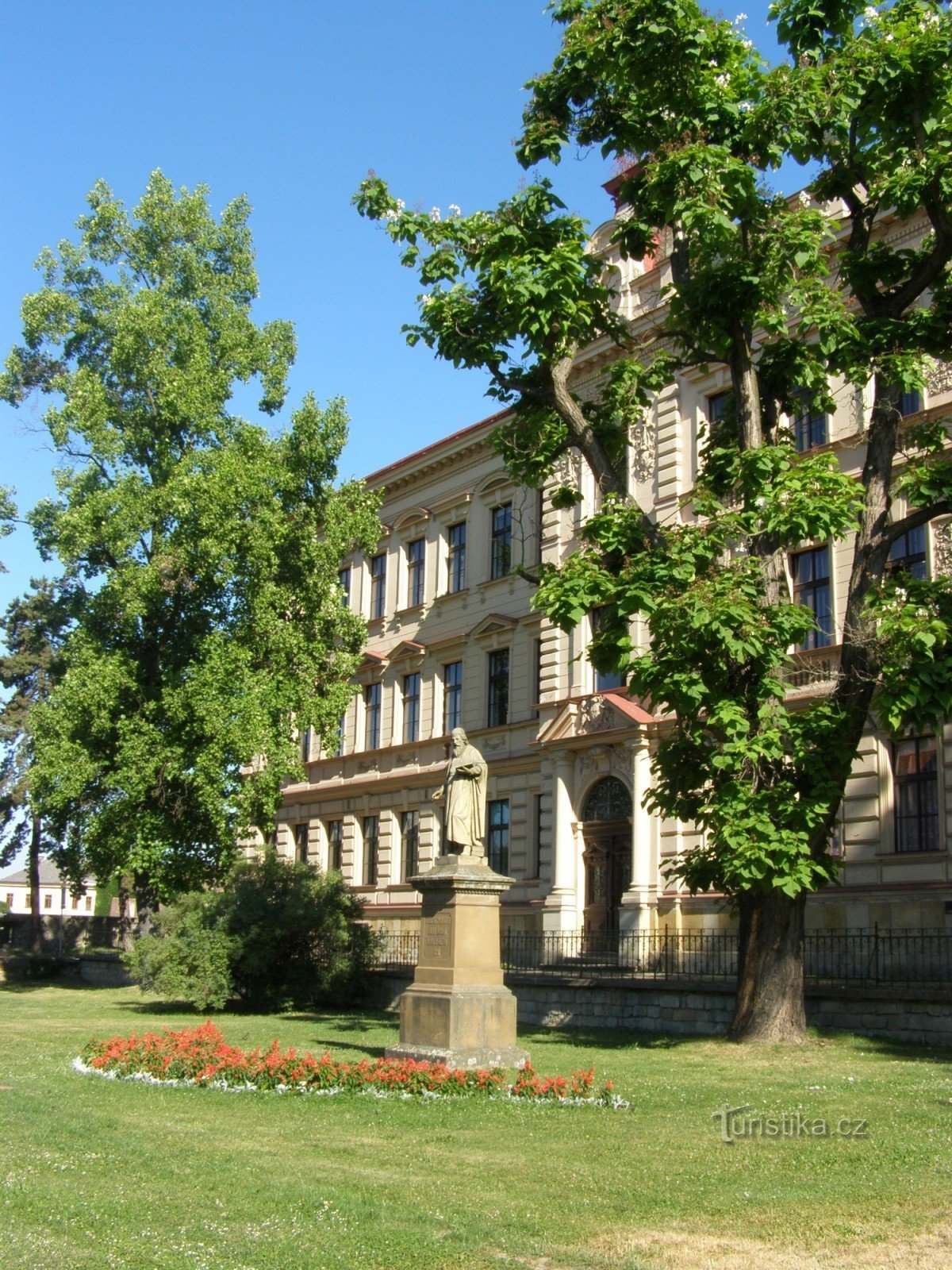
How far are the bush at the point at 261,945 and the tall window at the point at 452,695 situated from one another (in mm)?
9273

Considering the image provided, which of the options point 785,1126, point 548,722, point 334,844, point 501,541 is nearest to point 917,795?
point 548,722

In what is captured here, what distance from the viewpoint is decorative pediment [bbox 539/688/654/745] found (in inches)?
1076

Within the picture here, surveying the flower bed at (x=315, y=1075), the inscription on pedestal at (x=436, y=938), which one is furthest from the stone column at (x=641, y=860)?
the flower bed at (x=315, y=1075)

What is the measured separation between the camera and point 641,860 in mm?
26500

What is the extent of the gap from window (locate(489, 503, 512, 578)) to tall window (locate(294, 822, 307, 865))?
12599 mm

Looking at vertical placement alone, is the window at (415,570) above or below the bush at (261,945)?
above

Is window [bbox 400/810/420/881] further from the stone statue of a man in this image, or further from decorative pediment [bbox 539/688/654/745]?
the stone statue of a man

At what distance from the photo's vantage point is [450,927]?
1391 centimetres

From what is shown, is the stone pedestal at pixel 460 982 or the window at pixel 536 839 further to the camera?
the window at pixel 536 839

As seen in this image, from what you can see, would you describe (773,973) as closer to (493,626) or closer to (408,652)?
(493,626)

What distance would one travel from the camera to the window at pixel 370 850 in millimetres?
38094

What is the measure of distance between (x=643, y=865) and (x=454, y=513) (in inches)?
531

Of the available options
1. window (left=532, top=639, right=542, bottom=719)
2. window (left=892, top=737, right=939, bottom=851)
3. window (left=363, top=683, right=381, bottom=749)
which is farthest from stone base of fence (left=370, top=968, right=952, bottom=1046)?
window (left=363, top=683, right=381, bottom=749)

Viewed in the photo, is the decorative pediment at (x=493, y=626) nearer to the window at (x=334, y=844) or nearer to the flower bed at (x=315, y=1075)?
the window at (x=334, y=844)
